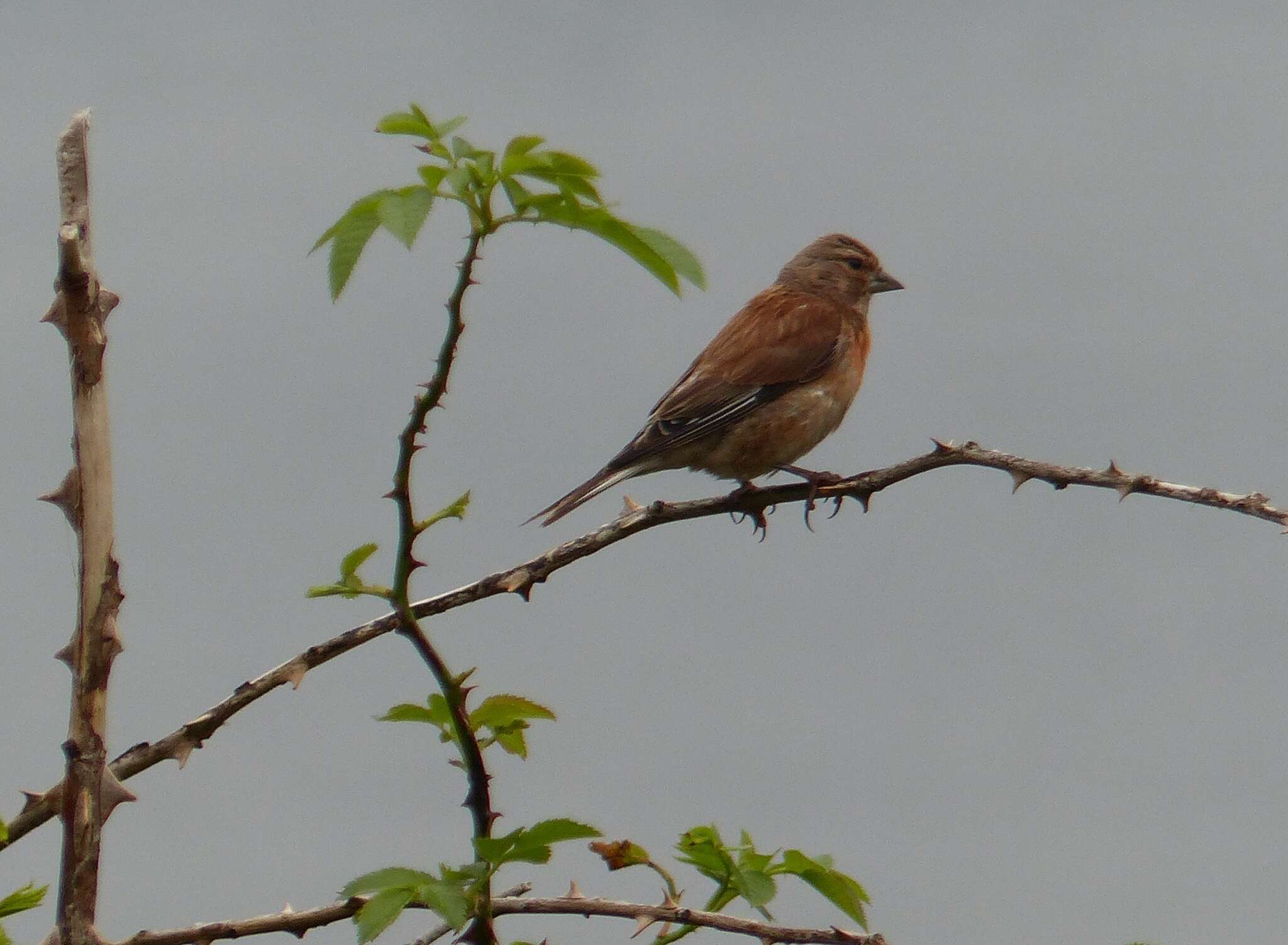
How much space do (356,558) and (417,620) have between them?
120 millimetres

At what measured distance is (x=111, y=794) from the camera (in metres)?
2.04

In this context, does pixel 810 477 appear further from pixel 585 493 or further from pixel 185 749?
pixel 185 749

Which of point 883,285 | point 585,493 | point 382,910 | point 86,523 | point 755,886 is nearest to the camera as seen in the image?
point 382,910

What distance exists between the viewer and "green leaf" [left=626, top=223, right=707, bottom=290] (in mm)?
1816

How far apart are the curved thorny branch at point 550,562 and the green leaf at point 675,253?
1.97 ft

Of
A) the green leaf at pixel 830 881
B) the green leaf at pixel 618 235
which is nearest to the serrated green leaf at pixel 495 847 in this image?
the green leaf at pixel 830 881

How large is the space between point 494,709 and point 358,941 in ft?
1.46

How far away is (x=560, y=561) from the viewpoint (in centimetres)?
245

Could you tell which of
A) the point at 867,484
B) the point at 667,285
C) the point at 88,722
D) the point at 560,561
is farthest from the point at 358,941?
the point at 867,484

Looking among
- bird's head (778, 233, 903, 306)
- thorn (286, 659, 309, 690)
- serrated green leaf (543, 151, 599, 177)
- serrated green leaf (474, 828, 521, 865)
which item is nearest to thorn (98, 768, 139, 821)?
thorn (286, 659, 309, 690)

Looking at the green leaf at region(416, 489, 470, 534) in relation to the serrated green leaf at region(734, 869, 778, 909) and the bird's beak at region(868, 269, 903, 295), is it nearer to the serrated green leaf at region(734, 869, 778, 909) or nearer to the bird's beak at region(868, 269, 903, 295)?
the serrated green leaf at region(734, 869, 778, 909)

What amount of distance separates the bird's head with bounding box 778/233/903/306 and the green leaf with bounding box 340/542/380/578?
Answer: 18.2 feet

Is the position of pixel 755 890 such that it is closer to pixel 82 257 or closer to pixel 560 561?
pixel 560 561

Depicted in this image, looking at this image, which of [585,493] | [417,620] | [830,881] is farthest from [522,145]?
[585,493]
